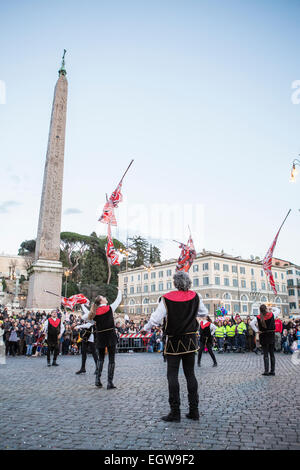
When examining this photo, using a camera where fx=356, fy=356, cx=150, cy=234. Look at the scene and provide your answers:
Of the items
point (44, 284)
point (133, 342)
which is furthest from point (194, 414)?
point (44, 284)

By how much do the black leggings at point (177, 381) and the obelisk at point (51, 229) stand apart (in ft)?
54.8

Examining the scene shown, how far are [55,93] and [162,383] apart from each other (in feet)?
67.9

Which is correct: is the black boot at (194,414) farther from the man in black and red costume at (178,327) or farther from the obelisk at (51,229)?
the obelisk at (51,229)

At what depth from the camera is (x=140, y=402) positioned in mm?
5242

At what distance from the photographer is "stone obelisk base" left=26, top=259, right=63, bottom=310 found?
1980 centimetres

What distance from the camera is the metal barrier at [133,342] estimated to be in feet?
61.7

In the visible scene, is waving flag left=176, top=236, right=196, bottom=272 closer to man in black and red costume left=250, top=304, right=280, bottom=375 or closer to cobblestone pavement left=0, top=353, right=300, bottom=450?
man in black and red costume left=250, top=304, right=280, bottom=375

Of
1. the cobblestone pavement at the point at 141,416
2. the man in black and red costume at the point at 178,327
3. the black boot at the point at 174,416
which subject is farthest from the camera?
the man in black and red costume at the point at 178,327

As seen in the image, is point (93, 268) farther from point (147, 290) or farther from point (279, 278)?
point (279, 278)

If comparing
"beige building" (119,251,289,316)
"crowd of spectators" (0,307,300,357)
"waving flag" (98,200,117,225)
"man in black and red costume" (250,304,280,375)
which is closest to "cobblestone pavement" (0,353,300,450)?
"man in black and red costume" (250,304,280,375)

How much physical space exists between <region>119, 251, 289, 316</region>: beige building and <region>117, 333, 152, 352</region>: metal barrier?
3979cm

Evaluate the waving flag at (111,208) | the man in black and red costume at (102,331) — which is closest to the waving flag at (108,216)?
the waving flag at (111,208)

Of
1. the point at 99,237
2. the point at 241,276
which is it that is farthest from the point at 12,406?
the point at 241,276

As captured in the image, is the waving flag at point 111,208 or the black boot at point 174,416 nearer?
the black boot at point 174,416
